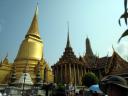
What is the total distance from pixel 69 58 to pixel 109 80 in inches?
1745

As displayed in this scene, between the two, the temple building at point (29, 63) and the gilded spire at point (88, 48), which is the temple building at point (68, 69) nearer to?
the temple building at point (29, 63)

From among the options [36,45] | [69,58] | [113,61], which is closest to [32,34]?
[36,45]

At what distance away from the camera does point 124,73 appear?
56.5 ft

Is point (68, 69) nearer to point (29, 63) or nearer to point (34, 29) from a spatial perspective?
point (29, 63)

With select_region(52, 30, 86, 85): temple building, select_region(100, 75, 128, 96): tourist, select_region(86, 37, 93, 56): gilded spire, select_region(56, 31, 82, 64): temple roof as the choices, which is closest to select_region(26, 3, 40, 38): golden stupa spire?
select_region(56, 31, 82, 64): temple roof

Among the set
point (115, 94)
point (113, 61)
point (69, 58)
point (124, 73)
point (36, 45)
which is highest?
point (36, 45)

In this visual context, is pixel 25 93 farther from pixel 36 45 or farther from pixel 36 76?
pixel 36 45

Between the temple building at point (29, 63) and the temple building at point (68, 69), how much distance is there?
289 cm

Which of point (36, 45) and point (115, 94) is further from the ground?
point (36, 45)

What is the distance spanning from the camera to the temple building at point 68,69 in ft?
149

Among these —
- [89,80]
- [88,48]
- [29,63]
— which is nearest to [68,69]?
[89,80]

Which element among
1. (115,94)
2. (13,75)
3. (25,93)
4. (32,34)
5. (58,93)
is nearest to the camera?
(115,94)

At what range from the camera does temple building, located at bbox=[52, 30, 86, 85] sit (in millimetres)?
45281

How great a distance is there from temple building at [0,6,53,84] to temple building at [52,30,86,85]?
2889mm
